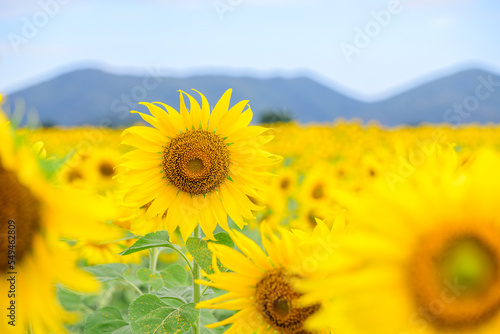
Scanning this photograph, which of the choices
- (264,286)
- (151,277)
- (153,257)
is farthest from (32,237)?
(153,257)

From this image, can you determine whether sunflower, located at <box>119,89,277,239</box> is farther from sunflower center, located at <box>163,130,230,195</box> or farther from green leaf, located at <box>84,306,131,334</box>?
green leaf, located at <box>84,306,131,334</box>

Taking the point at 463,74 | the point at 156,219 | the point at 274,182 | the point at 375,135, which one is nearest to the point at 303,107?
the point at 463,74

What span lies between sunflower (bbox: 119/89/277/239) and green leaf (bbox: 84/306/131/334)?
442 millimetres

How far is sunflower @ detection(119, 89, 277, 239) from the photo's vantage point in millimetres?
2152

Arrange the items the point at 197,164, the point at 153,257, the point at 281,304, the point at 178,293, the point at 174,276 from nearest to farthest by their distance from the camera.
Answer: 1. the point at 281,304
2. the point at 178,293
3. the point at 197,164
4. the point at 174,276
5. the point at 153,257

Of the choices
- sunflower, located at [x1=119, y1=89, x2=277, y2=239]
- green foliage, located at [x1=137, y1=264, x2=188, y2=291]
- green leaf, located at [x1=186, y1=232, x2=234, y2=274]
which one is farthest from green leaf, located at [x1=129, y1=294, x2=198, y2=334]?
sunflower, located at [x1=119, y1=89, x2=277, y2=239]

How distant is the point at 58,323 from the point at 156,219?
3.80 feet

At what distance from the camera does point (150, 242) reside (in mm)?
1920

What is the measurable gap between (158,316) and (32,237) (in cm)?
83

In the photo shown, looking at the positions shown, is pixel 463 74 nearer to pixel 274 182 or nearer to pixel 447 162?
pixel 274 182

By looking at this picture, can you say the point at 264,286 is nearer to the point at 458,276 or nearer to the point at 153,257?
the point at 458,276

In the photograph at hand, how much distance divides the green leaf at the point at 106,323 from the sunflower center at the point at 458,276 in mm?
1526

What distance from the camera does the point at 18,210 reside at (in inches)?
40.1

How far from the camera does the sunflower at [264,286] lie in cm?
151
